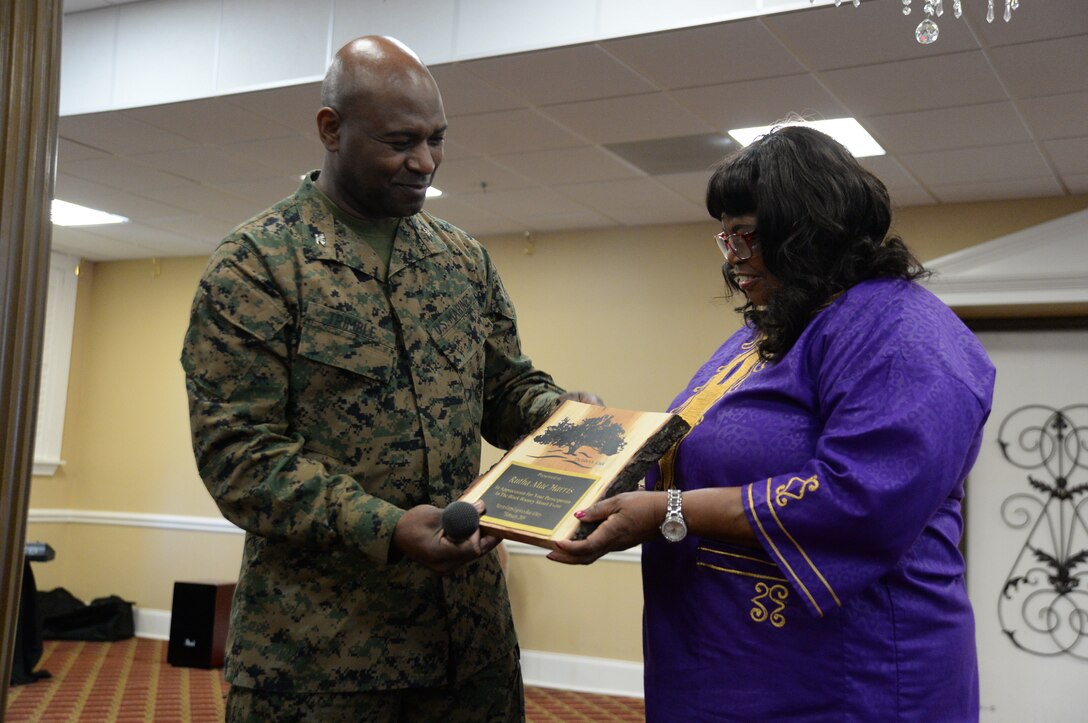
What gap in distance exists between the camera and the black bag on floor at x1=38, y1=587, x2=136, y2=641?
27.3 feet

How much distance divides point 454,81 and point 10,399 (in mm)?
3921

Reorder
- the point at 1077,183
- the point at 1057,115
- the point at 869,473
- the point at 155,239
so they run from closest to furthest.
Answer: the point at 869,473 → the point at 1057,115 → the point at 1077,183 → the point at 155,239

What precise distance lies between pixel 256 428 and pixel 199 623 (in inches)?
250

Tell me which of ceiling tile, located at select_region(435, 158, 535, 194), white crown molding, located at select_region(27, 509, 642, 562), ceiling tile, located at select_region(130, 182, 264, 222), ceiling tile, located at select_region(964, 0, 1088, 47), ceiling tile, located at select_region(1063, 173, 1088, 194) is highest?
ceiling tile, located at select_region(964, 0, 1088, 47)

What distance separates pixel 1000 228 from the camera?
6117 mm

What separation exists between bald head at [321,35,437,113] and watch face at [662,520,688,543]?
0.82 m

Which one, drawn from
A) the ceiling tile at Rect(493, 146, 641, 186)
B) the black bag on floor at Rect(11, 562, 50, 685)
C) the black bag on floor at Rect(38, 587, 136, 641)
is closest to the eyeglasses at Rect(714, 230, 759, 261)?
the ceiling tile at Rect(493, 146, 641, 186)

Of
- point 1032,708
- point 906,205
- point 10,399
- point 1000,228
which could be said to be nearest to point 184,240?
point 906,205

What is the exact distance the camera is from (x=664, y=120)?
4984 millimetres

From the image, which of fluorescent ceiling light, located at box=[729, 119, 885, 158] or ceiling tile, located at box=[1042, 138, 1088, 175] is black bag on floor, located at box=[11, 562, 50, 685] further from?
ceiling tile, located at box=[1042, 138, 1088, 175]

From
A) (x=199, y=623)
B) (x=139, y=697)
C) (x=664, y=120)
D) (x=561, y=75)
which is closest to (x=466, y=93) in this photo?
(x=561, y=75)

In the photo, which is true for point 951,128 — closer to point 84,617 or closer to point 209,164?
point 209,164

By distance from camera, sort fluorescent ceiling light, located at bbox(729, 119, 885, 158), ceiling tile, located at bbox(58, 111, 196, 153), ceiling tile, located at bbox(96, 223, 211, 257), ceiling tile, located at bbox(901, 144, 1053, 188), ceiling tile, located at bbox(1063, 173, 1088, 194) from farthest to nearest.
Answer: ceiling tile, located at bbox(96, 223, 211, 257), ceiling tile, located at bbox(1063, 173, 1088, 194), ceiling tile, located at bbox(58, 111, 196, 153), ceiling tile, located at bbox(901, 144, 1053, 188), fluorescent ceiling light, located at bbox(729, 119, 885, 158)

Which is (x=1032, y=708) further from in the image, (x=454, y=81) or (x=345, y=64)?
(x=345, y=64)
